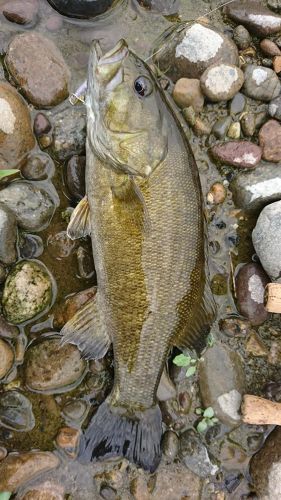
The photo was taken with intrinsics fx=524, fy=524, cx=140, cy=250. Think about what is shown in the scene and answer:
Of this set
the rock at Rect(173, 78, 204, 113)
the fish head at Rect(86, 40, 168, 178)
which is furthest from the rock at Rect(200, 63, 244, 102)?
the fish head at Rect(86, 40, 168, 178)

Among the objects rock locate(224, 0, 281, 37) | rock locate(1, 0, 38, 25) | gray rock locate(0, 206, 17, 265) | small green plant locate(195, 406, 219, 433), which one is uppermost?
rock locate(1, 0, 38, 25)

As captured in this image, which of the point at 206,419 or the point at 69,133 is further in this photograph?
the point at 206,419

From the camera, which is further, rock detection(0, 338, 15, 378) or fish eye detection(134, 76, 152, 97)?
rock detection(0, 338, 15, 378)

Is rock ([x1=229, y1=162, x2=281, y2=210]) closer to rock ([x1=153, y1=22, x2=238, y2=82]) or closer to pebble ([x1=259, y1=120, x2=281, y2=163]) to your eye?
pebble ([x1=259, y1=120, x2=281, y2=163])

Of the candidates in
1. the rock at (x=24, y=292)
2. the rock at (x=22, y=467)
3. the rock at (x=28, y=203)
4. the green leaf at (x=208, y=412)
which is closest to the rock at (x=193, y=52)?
the rock at (x=28, y=203)

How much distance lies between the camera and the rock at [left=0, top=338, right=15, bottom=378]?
3.99m

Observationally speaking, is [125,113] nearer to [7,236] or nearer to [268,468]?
[7,236]

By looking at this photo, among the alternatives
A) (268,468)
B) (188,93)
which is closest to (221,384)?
(268,468)

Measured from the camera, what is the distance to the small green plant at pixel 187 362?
167 inches

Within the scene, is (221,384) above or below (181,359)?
below

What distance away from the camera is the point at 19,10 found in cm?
418

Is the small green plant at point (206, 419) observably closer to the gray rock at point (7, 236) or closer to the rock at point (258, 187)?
the rock at point (258, 187)

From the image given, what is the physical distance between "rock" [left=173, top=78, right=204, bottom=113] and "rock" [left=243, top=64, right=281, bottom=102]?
16.9 inches

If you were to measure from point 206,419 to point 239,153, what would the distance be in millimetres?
2211
